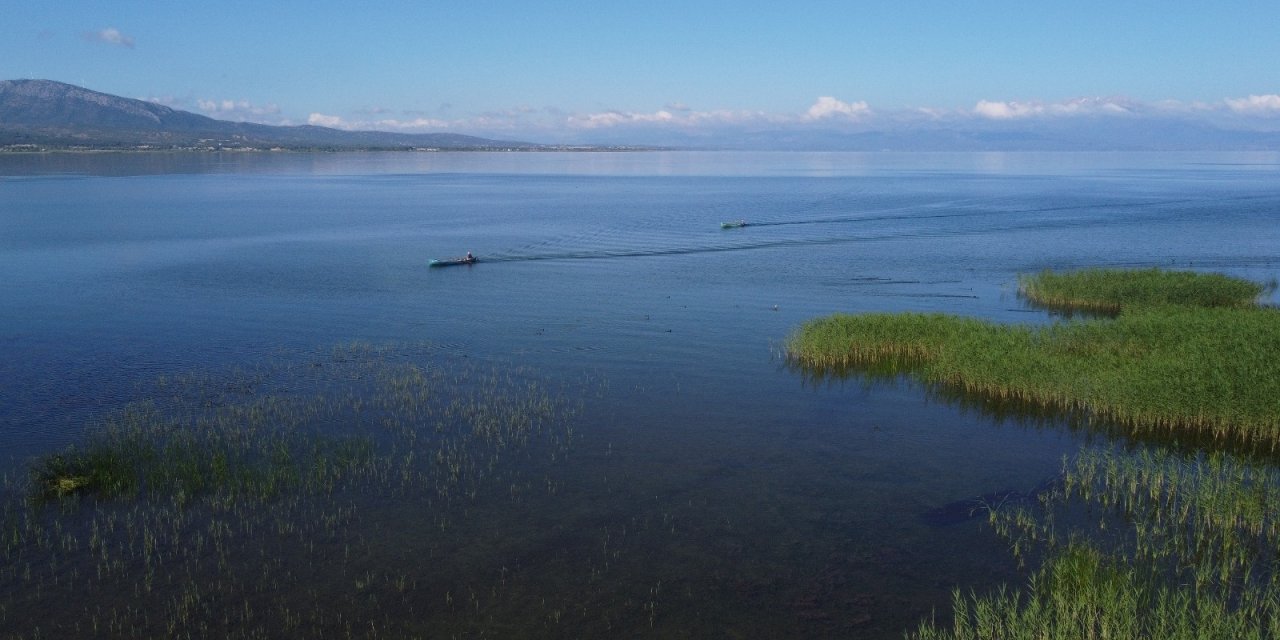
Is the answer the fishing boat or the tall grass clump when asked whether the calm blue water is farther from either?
the tall grass clump

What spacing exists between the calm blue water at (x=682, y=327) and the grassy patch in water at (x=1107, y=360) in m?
1.88

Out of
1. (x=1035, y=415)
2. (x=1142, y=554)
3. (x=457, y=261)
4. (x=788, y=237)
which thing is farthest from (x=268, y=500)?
(x=788, y=237)

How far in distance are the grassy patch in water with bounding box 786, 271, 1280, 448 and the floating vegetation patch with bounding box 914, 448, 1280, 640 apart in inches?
70.1

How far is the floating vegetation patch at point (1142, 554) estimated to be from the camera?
14008 millimetres

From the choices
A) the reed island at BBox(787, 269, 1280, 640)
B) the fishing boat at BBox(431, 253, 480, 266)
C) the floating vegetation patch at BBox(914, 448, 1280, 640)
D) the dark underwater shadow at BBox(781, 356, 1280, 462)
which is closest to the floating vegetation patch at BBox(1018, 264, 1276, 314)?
the reed island at BBox(787, 269, 1280, 640)

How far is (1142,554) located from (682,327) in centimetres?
2261

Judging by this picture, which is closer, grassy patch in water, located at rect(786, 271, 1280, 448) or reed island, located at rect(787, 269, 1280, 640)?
reed island, located at rect(787, 269, 1280, 640)

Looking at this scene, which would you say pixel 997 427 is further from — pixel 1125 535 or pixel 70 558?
pixel 70 558

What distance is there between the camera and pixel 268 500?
1995cm

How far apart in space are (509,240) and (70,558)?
5346 centimetres

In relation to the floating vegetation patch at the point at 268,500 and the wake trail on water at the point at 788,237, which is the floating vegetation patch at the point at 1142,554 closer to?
the floating vegetation patch at the point at 268,500

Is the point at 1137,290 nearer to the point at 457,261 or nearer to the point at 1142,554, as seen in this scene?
the point at 1142,554

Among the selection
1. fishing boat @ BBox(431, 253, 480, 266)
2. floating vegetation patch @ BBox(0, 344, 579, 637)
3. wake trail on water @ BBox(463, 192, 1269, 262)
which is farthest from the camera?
wake trail on water @ BBox(463, 192, 1269, 262)

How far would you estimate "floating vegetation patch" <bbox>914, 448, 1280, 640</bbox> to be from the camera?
14.0 meters
